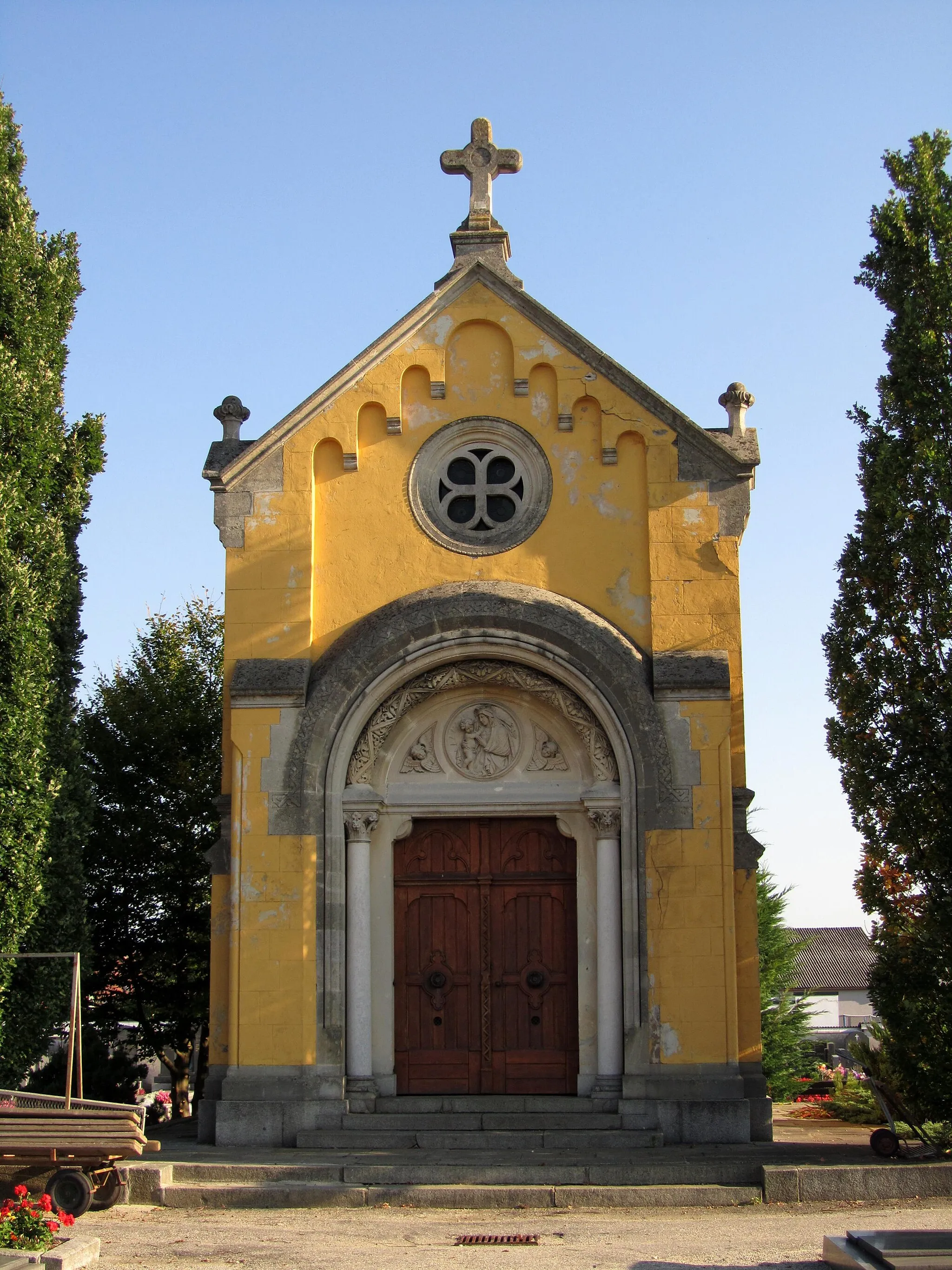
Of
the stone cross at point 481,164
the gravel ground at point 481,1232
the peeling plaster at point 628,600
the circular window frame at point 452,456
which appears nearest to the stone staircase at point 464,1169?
the gravel ground at point 481,1232

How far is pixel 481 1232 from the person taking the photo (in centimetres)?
1100

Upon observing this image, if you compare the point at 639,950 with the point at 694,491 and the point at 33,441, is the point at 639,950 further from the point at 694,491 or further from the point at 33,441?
the point at 33,441

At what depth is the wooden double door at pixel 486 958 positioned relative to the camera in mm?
14969

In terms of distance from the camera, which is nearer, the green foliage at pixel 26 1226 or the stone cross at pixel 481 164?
the green foliage at pixel 26 1226

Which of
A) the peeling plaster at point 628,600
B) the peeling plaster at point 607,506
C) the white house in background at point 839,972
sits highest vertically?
the peeling plaster at point 607,506

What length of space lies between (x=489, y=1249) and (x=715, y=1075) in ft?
14.3

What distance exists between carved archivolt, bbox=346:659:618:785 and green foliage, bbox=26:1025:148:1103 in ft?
19.9

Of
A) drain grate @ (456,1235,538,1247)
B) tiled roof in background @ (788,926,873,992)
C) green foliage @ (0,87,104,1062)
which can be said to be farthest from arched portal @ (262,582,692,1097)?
tiled roof in background @ (788,926,873,992)

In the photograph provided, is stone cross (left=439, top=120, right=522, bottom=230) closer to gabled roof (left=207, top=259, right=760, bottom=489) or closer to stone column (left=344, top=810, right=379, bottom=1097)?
gabled roof (left=207, top=259, right=760, bottom=489)

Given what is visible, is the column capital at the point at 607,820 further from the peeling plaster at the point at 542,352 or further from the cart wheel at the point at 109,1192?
the cart wheel at the point at 109,1192

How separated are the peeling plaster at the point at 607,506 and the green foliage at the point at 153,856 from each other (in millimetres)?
9192

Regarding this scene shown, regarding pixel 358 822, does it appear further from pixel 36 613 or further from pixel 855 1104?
pixel 855 1104

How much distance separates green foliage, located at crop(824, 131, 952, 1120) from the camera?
13508 millimetres

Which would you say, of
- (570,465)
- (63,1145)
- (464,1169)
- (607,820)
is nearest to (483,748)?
(607,820)
